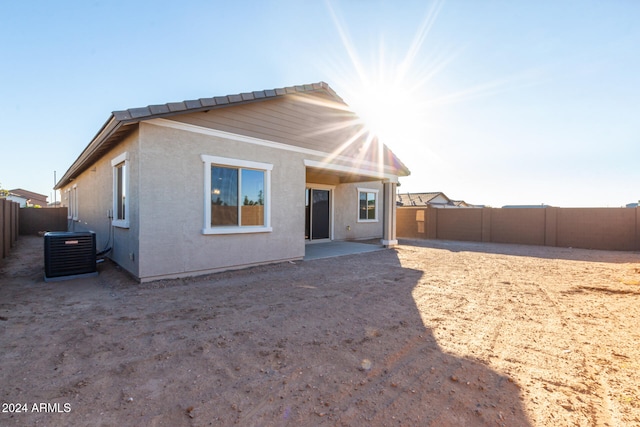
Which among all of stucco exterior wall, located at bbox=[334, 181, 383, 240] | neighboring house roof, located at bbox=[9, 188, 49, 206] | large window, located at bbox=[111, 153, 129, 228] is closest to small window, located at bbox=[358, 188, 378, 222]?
stucco exterior wall, located at bbox=[334, 181, 383, 240]

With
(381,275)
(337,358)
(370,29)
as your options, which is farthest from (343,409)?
(370,29)

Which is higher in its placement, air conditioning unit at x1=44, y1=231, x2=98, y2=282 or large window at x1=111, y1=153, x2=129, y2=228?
large window at x1=111, y1=153, x2=129, y2=228

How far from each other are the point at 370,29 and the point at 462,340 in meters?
7.64

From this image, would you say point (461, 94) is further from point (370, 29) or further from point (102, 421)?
point (102, 421)

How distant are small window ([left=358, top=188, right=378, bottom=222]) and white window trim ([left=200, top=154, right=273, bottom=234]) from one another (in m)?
7.27

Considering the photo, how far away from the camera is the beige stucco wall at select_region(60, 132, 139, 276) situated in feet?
19.8

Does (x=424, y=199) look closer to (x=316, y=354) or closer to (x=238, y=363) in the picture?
(x=316, y=354)

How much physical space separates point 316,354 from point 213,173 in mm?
4926

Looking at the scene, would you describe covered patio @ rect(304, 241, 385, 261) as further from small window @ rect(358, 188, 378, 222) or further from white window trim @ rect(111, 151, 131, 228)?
white window trim @ rect(111, 151, 131, 228)

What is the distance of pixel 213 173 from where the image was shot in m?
6.71

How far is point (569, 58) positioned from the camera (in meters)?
7.80

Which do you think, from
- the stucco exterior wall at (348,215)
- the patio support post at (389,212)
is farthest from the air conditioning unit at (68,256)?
the patio support post at (389,212)

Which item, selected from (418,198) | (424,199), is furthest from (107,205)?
(418,198)

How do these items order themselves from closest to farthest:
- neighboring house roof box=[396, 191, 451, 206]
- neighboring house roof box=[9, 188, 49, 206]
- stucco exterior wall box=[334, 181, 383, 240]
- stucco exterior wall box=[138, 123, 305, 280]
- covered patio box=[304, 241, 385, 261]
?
stucco exterior wall box=[138, 123, 305, 280]
covered patio box=[304, 241, 385, 261]
stucco exterior wall box=[334, 181, 383, 240]
neighboring house roof box=[396, 191, 451, 206]
neighboring house roof box=[9, 188, 49, 206]
